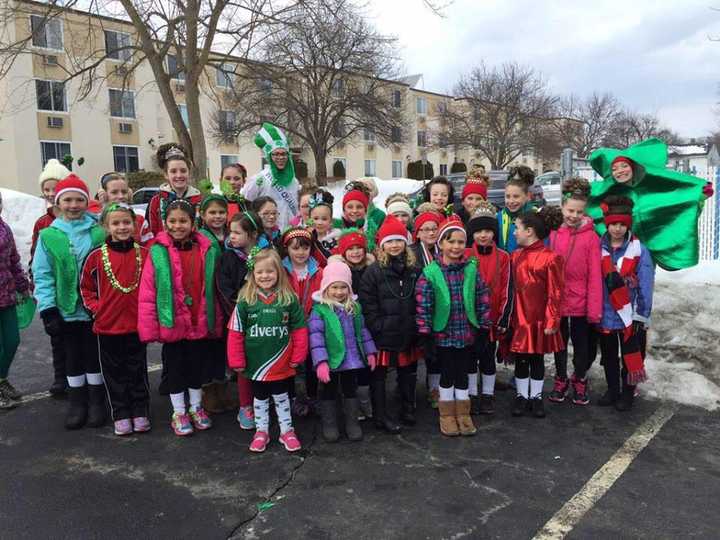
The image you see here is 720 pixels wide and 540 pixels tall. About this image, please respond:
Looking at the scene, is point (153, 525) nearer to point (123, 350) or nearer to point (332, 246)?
point (123, 350)

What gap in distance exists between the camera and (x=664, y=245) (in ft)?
17.5

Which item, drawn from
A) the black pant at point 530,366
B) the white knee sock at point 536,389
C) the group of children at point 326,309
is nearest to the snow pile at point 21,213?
the group of children at point 326,309

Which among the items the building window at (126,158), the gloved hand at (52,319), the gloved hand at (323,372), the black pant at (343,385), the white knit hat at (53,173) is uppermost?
the building window at (126,158)

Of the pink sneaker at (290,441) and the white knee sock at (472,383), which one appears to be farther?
the white knee sock at (472,383)

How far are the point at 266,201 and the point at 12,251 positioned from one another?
233 centimetres

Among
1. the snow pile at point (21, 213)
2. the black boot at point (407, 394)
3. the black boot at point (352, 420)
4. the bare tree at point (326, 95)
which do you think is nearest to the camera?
the black boot at point (352, 420)

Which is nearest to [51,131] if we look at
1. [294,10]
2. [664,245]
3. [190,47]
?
[190,47]

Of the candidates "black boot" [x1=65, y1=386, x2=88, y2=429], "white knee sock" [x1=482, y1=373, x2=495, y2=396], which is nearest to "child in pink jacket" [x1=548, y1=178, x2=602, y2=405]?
"white knee sock" [x1=482, y1=373, x2=495, y2=396]

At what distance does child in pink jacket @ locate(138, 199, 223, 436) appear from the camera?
157 inches

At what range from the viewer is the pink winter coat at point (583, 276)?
14.5 ft

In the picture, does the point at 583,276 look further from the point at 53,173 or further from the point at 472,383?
the point at 53,173

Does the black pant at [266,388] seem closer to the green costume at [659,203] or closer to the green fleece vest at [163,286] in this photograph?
the green fleece vest at [163,286]

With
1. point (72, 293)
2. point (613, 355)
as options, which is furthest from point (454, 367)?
point (72, 293)

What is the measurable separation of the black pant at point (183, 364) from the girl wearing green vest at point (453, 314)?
1.70m
